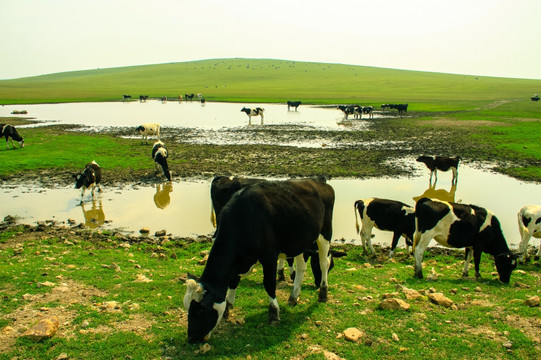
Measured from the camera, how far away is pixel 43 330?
6012 millimetres

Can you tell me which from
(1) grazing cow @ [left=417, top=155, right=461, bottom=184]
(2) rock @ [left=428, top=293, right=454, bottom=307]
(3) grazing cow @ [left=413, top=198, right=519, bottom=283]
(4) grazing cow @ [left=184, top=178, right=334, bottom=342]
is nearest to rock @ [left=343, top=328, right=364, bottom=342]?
(4) grazing cow @ [left=184, top=178, right=334, bottom=342]

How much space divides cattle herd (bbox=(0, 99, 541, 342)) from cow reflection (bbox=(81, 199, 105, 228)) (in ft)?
14.6

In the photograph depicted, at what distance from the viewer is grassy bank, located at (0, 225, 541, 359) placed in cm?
595

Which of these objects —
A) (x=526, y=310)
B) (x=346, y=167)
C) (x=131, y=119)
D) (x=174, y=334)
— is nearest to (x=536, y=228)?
(x=526, y=310)

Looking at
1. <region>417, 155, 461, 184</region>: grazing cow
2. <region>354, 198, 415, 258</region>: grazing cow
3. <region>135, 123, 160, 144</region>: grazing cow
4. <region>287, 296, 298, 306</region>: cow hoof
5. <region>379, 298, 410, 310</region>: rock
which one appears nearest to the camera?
<region>379, 298, 410, 310</region>: rock

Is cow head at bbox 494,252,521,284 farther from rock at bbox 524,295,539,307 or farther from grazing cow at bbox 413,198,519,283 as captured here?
rock at bbox 524,295,539,307

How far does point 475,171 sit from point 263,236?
61.2 ft

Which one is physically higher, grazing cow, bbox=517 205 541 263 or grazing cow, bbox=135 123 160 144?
grazing cow, bbox=135 123 160 144

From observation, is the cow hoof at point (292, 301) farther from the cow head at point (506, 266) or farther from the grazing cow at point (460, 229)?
the cow head at point (506, 266)

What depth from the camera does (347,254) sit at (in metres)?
11.3

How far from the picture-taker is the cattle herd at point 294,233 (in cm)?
626

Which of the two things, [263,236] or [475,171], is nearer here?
[263,236]

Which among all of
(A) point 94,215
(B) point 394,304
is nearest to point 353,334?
(B) point 394,304

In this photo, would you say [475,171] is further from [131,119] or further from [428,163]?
[131,119]
